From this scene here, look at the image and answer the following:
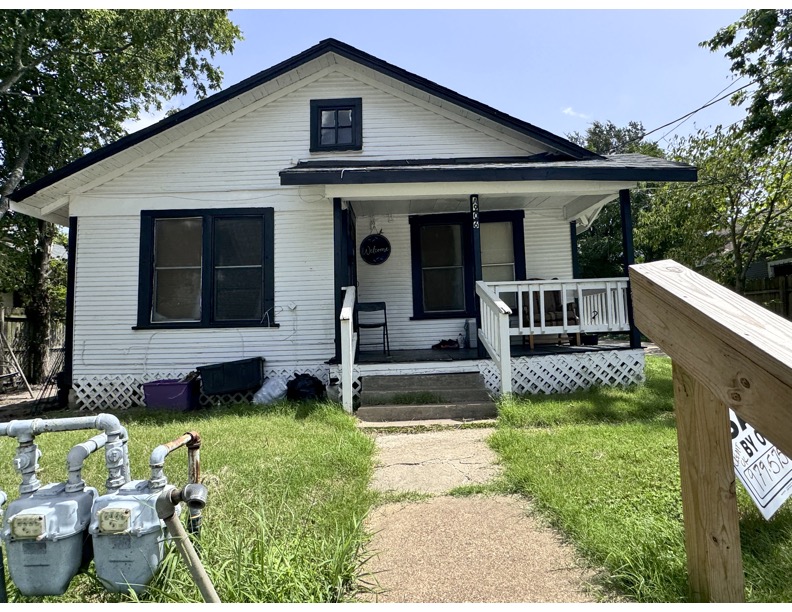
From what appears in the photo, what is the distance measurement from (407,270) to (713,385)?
7.69m

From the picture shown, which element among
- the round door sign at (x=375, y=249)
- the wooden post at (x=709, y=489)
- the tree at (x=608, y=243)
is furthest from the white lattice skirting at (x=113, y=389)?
the tree at (x=608, y=243)

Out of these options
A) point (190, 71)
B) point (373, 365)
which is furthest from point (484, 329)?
point (190, 71)

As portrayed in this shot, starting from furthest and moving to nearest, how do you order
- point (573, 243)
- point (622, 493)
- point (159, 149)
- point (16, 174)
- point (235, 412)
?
point (16, 174) < point (573, 243) < point (159, 149) < point (235, 412) < point (622, 493)

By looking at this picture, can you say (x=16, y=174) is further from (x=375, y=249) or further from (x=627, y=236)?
(x=627, y=236)

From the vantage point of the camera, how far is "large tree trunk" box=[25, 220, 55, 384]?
40.6ft

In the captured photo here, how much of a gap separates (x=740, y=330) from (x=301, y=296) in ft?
23.6

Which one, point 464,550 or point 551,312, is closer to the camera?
point 464,550

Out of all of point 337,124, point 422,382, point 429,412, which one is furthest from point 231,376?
point 337,124

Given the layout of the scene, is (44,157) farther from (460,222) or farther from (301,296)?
(460,222)

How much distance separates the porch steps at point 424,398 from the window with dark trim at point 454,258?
92.1 inches

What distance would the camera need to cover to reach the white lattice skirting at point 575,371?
7004mm

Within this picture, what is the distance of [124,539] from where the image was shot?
1938 mm

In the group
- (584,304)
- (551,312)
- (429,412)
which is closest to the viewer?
(429,412)

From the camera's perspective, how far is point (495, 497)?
10.6 ft
